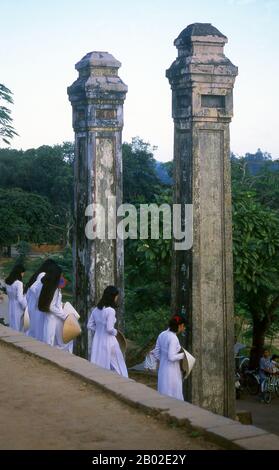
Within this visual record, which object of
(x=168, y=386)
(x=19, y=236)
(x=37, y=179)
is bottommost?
(x=168, y=386)

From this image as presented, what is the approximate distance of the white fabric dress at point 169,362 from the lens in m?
7.60

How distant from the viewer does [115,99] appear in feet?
30.2

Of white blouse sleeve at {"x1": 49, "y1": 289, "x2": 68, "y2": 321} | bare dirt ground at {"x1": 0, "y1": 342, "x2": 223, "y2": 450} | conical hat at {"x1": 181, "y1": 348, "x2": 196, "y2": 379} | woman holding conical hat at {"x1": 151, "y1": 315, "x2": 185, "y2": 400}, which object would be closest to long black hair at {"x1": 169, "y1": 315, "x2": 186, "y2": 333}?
woman holding conical hat at {"x1": 151, "y1": 315, "x2": 185, "y2": 400}

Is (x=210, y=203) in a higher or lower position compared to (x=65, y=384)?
higher

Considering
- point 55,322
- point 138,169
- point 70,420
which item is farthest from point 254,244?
point 138,169

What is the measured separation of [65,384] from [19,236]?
13.4 m

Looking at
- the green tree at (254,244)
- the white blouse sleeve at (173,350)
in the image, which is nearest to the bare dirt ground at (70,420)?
the white blouse sleeve at (173,350)

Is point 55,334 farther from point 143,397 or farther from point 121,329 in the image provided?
point 143,397

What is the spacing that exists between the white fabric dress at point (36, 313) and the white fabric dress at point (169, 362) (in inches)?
61.0

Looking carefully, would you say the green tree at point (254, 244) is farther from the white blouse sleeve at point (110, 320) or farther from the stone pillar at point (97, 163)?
the white blouse sleeve at point (110, 320)

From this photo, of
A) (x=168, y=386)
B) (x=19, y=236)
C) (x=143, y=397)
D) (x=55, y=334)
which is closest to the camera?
(x=143, y=397)

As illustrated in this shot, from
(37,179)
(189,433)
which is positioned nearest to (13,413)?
(189,433)

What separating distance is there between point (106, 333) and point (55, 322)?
2.14ft

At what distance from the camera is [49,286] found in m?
8.16
